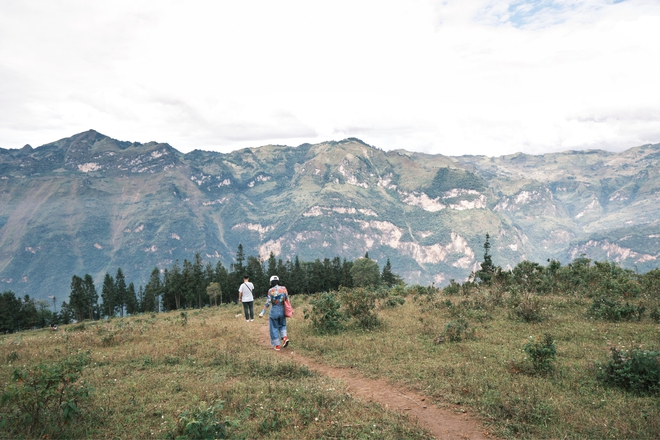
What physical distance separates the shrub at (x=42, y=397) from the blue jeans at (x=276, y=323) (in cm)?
675

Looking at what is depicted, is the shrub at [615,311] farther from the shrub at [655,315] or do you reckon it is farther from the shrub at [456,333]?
the shrub at [456,333]

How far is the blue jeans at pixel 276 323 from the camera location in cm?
1330

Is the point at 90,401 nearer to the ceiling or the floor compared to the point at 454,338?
nearer to the ceiling

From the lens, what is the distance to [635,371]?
28.0ft

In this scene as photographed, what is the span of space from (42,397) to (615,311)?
19164 mm

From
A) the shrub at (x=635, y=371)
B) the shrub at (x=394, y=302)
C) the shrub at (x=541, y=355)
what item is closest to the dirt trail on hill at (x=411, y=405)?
the shrub at (x=541, y=355)

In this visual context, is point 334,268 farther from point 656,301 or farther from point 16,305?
point 656,301

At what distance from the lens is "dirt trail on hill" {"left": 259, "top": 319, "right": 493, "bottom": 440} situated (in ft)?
23.5

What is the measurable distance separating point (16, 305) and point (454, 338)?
103m

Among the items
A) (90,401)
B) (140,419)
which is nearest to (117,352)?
(90,401)

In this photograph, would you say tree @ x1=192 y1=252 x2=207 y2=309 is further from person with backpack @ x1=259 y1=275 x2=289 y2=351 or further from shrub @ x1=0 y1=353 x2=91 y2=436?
shrub @ x1=0 y1=353 x2=91 y2=436

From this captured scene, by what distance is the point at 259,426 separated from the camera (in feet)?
23.6

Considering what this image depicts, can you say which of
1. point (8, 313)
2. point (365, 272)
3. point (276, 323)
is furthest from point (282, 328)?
point (8, 313)

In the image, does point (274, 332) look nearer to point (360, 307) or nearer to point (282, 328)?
point (282, 328)
